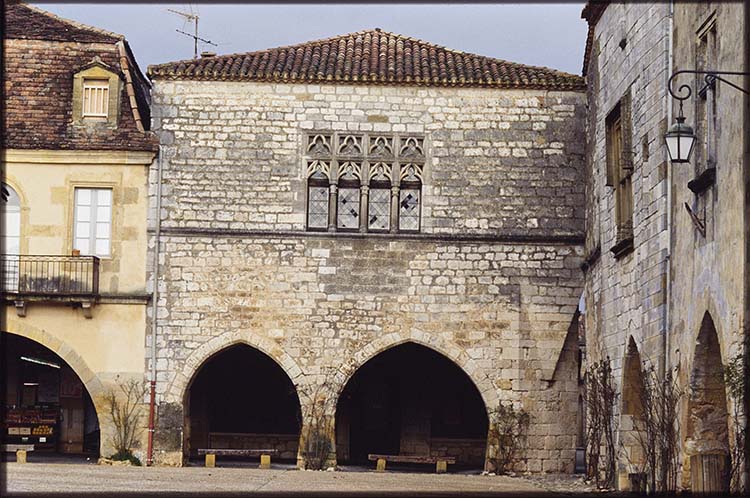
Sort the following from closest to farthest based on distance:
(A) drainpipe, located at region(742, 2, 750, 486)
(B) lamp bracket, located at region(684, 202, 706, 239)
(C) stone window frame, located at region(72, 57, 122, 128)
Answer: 1. (A) drainpipe, located at region(742, 2, 750, 486)
2. (B) lamp bracket, located at region(684, 202, 706, 239)
3. (C) stone window frame, located at region(72, 57, 122, 128)

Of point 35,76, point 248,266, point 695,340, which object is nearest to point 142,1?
point 695,340

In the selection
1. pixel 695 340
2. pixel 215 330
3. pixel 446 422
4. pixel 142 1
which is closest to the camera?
pixel 142 1

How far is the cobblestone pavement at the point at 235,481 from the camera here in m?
15.8

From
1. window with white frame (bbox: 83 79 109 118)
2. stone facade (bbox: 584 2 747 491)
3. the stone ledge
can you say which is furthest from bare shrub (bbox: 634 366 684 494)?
window with white frame (bbox: 83 79 109 118)

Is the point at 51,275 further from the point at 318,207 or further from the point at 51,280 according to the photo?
the point at 318,207

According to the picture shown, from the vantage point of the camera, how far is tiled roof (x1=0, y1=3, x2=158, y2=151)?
23141 millimetres

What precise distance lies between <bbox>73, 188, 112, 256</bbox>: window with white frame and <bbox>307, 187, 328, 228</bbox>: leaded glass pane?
3.12 meters

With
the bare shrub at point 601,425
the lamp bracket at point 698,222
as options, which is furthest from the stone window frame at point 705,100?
the bare shrub at point 601,425

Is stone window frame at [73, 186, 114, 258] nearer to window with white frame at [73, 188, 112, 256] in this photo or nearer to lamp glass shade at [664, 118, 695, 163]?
window with white frame at [73, 188, 112, 256]

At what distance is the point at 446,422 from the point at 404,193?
493 cm

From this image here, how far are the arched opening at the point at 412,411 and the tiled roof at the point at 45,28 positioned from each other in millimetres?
7217

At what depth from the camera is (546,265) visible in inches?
899

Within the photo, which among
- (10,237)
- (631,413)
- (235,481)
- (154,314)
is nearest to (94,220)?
(10,237)

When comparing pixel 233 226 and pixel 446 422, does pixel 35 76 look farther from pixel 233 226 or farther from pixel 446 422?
pixel 446 422
